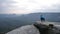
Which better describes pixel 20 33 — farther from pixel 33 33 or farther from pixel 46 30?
pixel 46 30

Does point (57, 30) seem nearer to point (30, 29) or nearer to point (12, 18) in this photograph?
point (30, 29)

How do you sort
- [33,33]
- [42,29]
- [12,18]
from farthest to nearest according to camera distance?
1. [12,18]
2. [33,33]
3. [42,29]

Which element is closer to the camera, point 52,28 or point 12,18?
point 52,28

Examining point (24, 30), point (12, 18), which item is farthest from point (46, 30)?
point (12, 18)

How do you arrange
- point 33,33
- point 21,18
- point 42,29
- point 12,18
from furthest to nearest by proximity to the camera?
point 12,18 → point 21,18 → point 33,33 → point 42,29

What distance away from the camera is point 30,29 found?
1.67 m

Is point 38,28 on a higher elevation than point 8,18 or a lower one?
higher

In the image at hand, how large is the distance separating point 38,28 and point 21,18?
160 inches

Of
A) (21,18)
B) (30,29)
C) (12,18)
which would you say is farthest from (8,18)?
(30,29)

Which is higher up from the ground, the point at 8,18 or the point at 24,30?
the point at 24,30

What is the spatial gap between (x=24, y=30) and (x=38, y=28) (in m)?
0.26

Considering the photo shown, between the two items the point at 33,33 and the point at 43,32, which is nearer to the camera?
the point at 43,32

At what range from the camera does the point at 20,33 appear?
5.31 feet

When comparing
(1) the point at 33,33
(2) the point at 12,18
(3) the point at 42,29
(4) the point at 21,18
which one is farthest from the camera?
(2) the point at 12,18
